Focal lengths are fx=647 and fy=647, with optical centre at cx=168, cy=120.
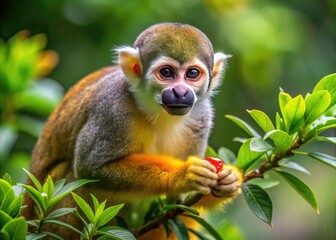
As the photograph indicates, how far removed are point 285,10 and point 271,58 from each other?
0.77 meters

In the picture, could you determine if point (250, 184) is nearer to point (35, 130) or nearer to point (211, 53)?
point (211, 53)

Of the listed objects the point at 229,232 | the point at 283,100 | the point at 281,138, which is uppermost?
the point at 283,100

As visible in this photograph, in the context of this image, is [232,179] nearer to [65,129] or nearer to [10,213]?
[10,213]

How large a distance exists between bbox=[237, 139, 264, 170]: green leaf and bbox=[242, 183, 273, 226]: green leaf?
0.42ft

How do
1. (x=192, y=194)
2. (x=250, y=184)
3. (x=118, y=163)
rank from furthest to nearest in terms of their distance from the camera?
(x=118, y=163) → (x=192, y=194) → (x=250, y=184)

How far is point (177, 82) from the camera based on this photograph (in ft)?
12.7

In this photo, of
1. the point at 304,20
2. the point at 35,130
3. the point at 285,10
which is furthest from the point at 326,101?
the point at 304,20

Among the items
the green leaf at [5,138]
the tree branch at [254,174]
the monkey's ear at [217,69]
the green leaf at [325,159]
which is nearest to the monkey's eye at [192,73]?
the monkey's ear at [217,69]

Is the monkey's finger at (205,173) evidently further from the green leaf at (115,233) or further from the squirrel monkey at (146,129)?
the green leaf at (115,233)

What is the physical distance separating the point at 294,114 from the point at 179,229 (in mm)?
916

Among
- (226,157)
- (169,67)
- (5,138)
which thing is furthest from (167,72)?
(5,138)

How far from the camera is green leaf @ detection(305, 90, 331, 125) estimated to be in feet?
10.5

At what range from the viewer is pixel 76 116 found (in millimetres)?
4582

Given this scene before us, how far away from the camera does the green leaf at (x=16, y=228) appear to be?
2.64m
